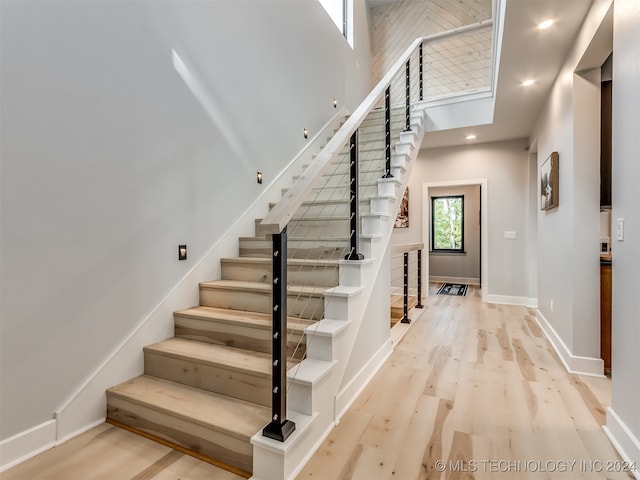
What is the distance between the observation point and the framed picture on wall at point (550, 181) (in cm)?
301

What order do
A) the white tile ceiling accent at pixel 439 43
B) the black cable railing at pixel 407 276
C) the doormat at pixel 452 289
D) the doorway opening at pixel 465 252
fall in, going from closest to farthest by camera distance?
the black cable railing at pixel 407 276 < the white tile ceiling accent at pixel 439 43 < the doormat at pixel 452 289 < the doorway opening at pixel 465 252

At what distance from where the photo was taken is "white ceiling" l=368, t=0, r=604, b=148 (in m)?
2.26

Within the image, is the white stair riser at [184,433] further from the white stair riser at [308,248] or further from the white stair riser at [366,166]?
the white stair riser at [366,166]

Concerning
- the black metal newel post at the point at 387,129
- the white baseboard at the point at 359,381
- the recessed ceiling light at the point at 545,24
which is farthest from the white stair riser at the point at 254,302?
the recessed ceiling light at the point at 545,24

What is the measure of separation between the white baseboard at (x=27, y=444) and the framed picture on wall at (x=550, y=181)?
152 inches

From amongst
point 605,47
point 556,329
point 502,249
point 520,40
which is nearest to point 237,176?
point 520,40

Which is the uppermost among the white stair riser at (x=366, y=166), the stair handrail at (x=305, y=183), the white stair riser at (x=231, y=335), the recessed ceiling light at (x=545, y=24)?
the recessed ceiling light at (x=545, y=24)

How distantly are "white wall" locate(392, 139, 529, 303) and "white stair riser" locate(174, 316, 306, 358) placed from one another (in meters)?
4.18

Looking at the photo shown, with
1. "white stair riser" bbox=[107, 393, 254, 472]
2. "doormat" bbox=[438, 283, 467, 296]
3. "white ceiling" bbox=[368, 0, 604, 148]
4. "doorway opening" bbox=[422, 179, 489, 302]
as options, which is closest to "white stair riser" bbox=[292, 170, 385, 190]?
"white ceiling" bbox=[368, 0, 604, 148]

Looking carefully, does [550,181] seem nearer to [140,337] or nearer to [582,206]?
[582,206]

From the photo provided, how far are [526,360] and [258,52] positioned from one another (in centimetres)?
356

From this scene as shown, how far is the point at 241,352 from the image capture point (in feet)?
6.50

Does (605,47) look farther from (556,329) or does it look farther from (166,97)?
(166,97)

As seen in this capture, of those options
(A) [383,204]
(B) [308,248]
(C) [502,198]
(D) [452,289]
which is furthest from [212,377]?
(D) [452,289]
